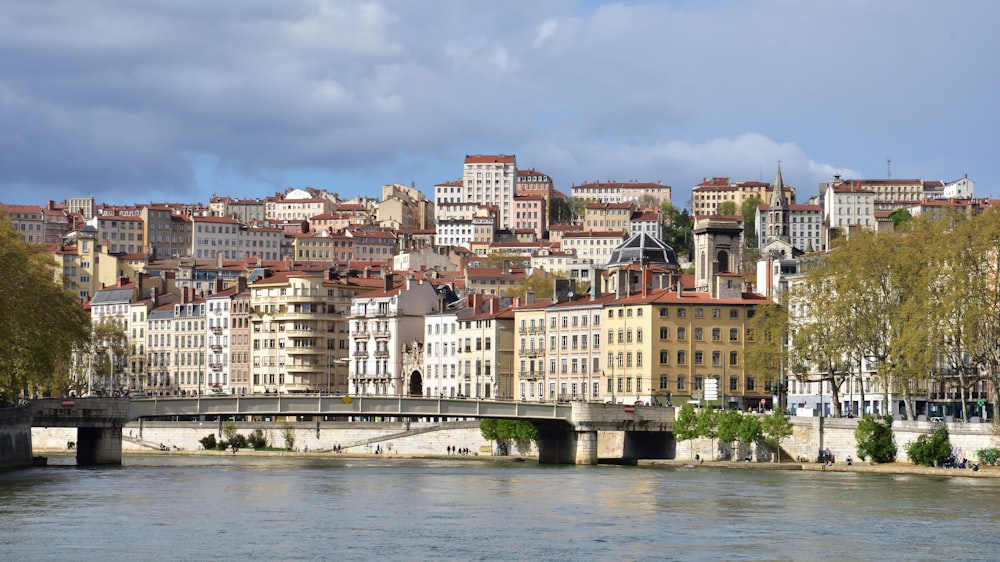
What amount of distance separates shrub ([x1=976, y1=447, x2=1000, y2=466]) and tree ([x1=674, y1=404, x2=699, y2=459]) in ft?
62.4

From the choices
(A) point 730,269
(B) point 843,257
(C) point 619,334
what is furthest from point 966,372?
(A) point 730,269

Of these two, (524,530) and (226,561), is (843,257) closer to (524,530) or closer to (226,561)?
(524,530)

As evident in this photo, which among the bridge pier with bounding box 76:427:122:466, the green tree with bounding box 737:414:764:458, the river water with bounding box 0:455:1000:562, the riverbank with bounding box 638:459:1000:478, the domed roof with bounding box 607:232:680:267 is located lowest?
the river water with bounding box 0:455:1000:562

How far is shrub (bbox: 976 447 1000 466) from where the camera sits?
85312 millimetres

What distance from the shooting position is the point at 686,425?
333ft

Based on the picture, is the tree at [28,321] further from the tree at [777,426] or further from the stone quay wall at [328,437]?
the tree at [777,426]

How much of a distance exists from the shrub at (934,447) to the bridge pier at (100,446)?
41749 millimetres

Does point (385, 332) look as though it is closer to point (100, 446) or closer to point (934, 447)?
point (100, 446)

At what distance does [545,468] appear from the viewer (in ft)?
325

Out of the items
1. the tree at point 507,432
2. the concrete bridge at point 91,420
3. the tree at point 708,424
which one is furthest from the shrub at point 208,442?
the tree at point 708,424

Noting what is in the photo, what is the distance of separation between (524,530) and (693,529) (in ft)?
17.8

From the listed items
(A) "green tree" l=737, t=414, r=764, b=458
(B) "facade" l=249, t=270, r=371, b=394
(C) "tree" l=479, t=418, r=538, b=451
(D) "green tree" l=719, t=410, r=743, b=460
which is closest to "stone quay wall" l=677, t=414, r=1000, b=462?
(A) "green tree" l=737, t=414, r=764, b=458

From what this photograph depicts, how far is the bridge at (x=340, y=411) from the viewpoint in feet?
320

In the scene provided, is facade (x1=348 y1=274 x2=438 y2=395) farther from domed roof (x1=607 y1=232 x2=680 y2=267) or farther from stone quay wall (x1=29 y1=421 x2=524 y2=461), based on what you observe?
domed roof (x1=607 y1=232 x2=680 y2=267)
